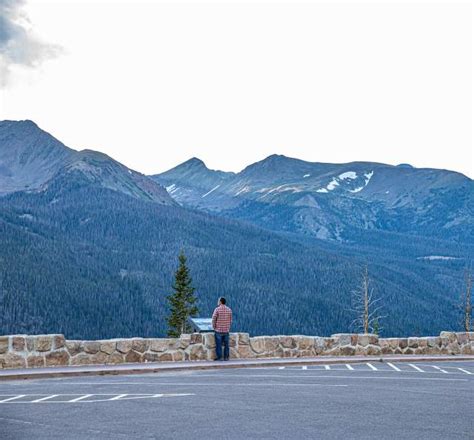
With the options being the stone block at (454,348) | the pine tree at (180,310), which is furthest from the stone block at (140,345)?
the pine tree at (180,310)

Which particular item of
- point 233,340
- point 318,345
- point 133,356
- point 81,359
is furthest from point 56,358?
point 318,345

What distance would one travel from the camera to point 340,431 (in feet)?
37.6

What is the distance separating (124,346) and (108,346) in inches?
20.7

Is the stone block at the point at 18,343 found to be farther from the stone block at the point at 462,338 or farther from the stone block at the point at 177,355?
the stone block at the point at 462,338

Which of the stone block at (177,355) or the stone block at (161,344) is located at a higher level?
the stone block at (161,344)

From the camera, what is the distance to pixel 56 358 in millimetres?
22922

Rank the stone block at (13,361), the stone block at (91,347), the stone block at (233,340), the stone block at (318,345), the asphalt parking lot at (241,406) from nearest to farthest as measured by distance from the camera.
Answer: the asphalt parking lot at (241,406) → the stone block at (13,361) → the stone block at (91,347) → the stone block at (233,340) → the stone block at (318,345)

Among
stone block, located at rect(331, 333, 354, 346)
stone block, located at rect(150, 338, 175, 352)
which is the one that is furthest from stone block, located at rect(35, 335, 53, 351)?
stone block, located at rect(331, 333, 354, 346)

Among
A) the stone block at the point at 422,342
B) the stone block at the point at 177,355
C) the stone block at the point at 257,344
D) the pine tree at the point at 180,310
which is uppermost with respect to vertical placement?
the pine tree at the point at 180,310

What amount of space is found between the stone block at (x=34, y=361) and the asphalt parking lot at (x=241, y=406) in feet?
8.46

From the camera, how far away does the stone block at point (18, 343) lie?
22.2 m

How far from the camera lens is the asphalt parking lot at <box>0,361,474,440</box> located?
1141 centimetres

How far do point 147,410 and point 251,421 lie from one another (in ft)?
6.65

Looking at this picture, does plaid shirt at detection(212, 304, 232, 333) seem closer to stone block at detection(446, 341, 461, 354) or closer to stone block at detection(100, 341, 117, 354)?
stone block at detection(100, 341, 117, 354)
